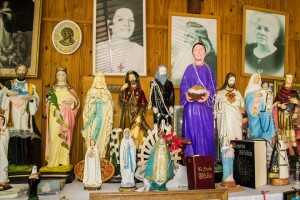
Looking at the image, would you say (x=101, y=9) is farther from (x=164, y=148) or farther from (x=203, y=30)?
(x=164, y=148)

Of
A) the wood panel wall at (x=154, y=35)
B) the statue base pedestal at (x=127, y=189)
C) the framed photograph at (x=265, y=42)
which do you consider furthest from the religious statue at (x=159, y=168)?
the framed photograph at (x=265, y=42)

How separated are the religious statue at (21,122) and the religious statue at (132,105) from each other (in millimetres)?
333

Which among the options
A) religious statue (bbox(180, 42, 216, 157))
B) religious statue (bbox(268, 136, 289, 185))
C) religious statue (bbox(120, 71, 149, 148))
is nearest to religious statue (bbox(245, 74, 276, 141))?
religious statue (bbox(268, 136, 289, 185))

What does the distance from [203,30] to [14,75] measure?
0.93 meters

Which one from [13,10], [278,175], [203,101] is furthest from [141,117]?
[13,10]

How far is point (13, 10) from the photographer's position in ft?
5.86

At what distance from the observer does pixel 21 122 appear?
1553 mm

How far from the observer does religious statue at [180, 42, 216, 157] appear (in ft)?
5.26

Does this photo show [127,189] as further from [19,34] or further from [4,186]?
[19,34]

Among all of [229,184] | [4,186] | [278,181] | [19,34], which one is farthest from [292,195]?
[19,34]

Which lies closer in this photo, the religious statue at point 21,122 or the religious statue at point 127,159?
the religious statue at point 127,159

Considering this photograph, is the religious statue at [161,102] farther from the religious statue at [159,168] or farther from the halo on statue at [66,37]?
the halo on statue at [66,37]

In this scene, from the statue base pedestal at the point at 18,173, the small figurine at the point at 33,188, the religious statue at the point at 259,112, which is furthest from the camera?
the religious statue at the point at 259,112

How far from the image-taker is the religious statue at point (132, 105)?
1617 mm
